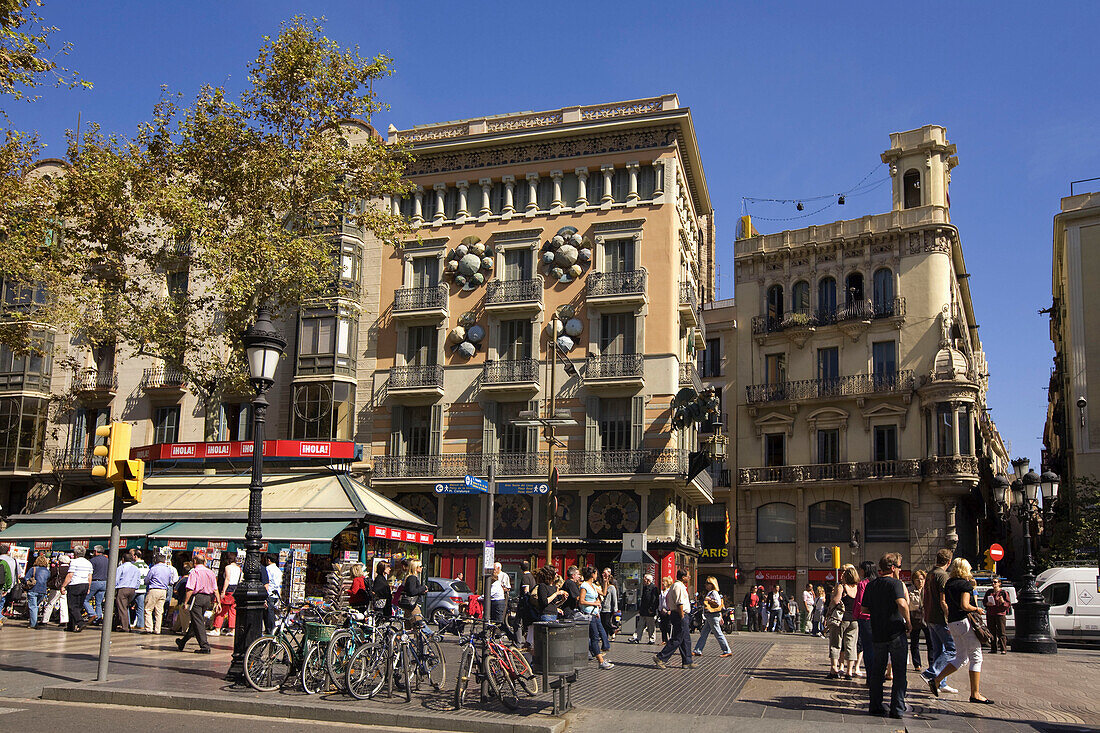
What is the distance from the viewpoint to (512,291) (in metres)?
36.9

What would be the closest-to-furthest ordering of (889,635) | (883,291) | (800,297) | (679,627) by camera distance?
1. (889,635)
2. (679,627)
3. (883,291)
4. (800,297)

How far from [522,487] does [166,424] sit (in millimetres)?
14573

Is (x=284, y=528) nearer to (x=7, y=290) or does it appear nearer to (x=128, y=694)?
(x=128, y=694)

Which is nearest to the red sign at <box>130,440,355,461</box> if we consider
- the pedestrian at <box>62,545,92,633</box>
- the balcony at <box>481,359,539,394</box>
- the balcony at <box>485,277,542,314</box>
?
the balcony at <box>481,359,539,394</box>

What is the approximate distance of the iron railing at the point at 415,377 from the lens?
1451 inches

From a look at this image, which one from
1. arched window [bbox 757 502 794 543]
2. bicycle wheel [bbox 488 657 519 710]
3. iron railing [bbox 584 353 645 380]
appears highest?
iron railing [bbox 584 353 645 380]

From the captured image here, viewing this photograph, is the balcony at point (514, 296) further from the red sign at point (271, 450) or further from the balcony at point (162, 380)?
the balcony at point (162, 380)

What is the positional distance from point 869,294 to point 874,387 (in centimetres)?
417

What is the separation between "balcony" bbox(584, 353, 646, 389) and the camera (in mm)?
34594

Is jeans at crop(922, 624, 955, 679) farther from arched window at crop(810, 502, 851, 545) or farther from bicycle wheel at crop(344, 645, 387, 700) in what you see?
arched window at crop(810, 502, 851, 545)

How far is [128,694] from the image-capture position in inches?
442

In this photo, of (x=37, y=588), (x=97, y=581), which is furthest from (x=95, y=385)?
(x=97, y=581)

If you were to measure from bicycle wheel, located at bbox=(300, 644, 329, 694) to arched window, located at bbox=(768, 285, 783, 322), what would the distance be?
118 ft

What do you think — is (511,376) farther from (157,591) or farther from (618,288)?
(157,591)
